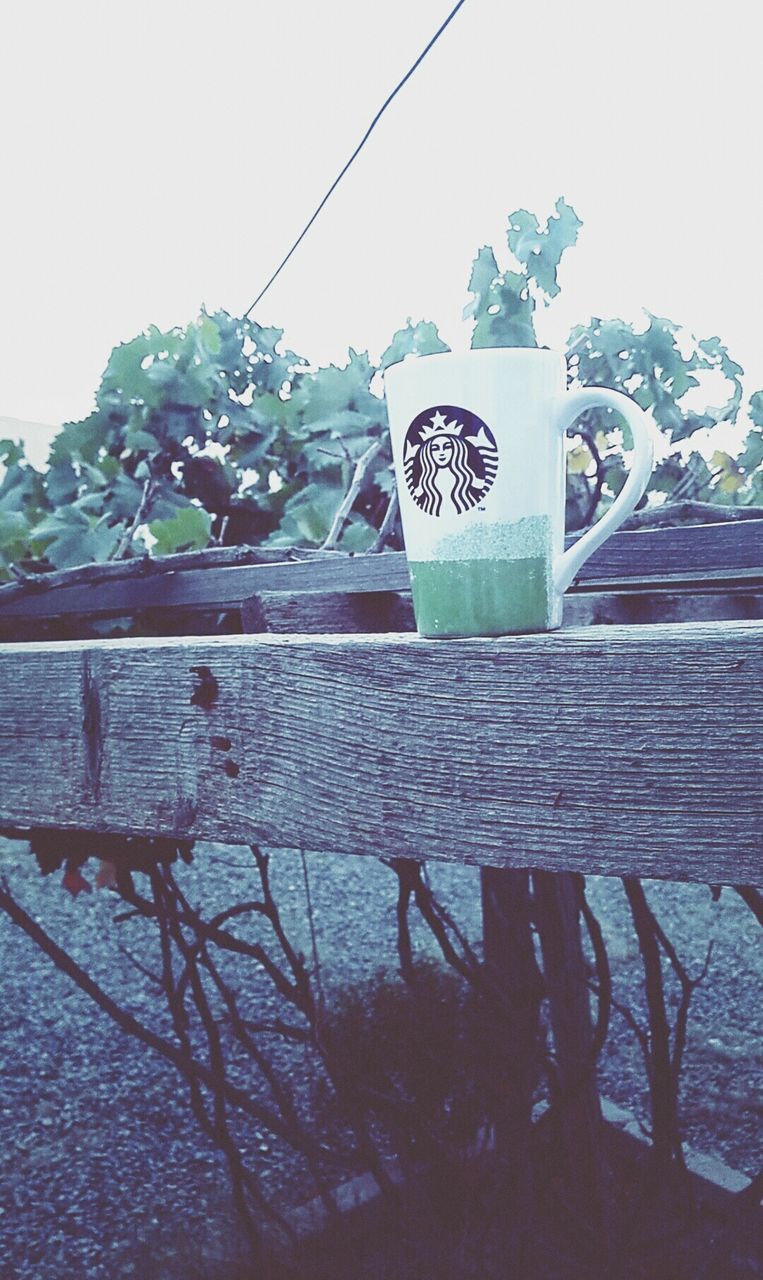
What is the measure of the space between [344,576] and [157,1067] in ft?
7.52

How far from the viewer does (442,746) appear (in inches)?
18.5

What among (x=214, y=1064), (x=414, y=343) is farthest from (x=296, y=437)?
(x=214, y=1064)

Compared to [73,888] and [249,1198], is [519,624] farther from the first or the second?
[249,1198]

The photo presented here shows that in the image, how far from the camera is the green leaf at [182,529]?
3.94 feet

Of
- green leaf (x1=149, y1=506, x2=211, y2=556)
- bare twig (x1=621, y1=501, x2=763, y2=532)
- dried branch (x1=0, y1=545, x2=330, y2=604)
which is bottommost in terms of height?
dried branch (x1=0, y1=545, x2=330, y2=604)

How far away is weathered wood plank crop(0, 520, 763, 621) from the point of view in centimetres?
76

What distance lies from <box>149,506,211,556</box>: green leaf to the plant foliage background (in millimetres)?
88

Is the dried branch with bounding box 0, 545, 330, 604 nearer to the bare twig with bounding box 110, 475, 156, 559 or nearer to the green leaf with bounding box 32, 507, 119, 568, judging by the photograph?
the bare twig with bounding box 110, 475, 156, 559

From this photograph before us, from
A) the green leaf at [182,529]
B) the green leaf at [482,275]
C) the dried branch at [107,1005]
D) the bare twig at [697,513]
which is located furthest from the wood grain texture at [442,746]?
the green leaf at [482,275]

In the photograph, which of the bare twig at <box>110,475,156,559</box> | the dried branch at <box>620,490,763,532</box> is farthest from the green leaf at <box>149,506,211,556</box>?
the dried branch at <box>620,490,763,532</box>

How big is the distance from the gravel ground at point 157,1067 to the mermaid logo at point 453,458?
1.02 metres

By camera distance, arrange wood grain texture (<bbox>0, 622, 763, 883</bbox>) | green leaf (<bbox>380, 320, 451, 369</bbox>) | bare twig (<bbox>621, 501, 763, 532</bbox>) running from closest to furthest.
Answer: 1. wood grain texture (<bbox>0, 622, 763, 883</bbox>)
2. bare twig (<bbox>621, 501, 763, 532</bbox>)
3. green leaf (<bbox>380, 320, 451, 369</bbox>)

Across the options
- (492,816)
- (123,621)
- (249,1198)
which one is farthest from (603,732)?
(249,1198)

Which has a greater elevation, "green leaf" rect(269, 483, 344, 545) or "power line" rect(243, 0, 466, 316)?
"power line" rect(243, 0, 466, 316)
